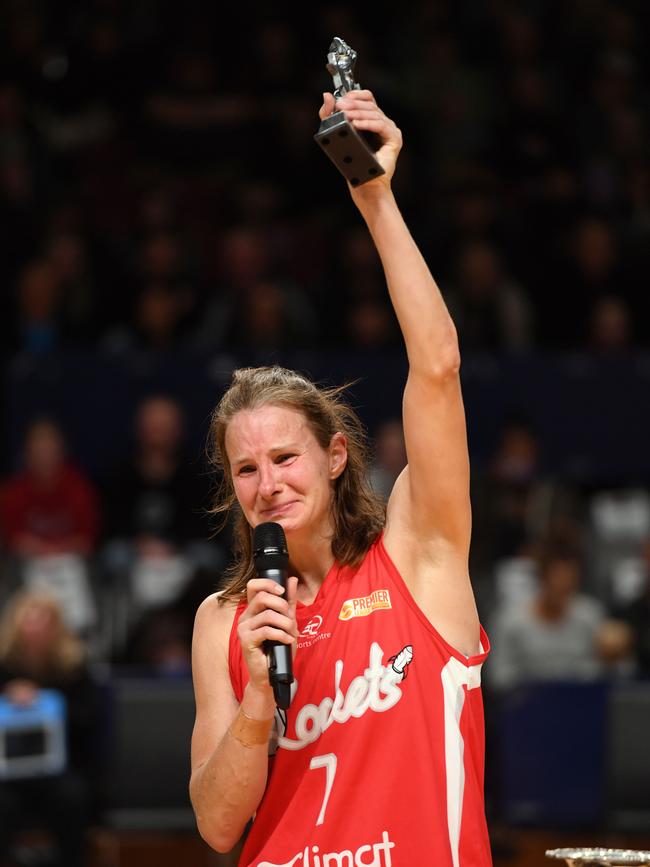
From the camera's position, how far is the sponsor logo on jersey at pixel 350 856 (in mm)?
2771

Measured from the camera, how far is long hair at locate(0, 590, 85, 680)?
25.9 ft

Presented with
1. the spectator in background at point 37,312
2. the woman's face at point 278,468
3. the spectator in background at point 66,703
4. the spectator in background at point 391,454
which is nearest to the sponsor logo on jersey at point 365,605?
the woman's face at point 278,468

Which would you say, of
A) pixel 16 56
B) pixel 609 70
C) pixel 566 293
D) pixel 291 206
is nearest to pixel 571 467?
pixel 566 293

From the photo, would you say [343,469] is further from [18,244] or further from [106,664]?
[18,244]

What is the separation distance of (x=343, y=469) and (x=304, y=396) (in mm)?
182

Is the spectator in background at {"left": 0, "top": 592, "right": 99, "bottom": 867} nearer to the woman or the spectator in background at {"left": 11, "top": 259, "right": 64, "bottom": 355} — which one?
the spectator in background at {"left": 11, "top": 259, "right": 64, "bottom": 355}

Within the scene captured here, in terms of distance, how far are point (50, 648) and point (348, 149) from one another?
5.52m

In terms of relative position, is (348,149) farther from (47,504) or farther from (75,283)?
(75,283)

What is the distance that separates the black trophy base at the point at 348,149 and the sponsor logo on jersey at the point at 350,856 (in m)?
1.23

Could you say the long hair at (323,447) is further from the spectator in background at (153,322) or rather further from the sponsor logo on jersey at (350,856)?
the spectator in background at (153,322)

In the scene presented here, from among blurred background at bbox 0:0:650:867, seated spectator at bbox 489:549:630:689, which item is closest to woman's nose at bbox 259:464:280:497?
blurred background at bbox 0:0:650:867

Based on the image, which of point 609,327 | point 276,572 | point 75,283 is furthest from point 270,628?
point 609,327

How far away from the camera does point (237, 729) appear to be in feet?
9.14

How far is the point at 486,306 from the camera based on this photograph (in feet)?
33.7
